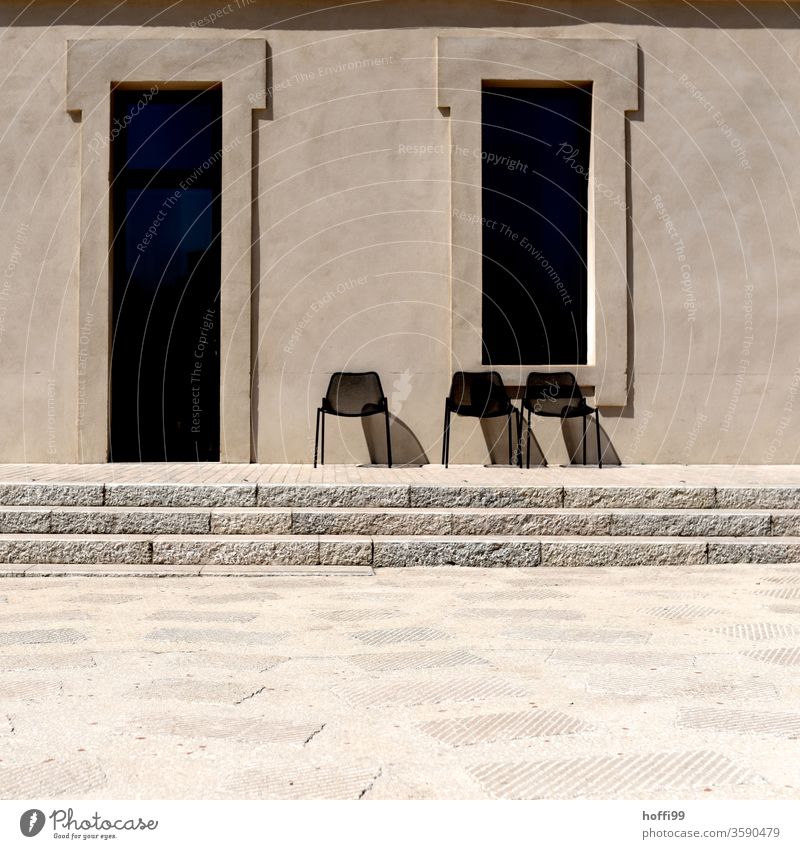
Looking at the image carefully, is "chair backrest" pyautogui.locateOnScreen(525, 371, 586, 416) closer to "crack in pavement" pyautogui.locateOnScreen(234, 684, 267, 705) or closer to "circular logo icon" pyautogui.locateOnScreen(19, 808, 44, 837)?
"crack in pavement" pyautogui.locateOnScreen(234, 684, 267, 705)

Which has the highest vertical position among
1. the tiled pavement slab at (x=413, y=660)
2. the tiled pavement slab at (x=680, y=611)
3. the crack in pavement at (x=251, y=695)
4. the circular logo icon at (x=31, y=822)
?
the circular logo icon at (x=31, y=822)

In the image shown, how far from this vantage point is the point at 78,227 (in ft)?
27.5

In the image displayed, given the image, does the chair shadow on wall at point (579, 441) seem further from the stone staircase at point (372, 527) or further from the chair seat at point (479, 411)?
the stone staircase at point (372, 527)

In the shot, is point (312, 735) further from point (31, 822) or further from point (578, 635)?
point (578, 635)

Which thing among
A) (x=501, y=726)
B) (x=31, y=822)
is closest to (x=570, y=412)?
(x=501, y=726)

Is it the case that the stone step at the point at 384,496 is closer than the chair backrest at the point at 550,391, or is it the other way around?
the stone step at the point at 384,496

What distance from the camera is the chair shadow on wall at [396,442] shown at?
8422mm

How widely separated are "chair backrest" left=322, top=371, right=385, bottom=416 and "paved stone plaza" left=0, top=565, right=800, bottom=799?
3.48 meters

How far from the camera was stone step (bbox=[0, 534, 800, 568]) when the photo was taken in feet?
18.0

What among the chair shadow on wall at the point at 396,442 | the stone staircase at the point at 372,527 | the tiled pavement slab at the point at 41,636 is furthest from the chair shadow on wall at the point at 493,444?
the tiled pavement slab at the point at 41,636

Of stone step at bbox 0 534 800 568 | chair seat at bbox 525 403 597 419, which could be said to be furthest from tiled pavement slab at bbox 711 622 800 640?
chair seat at bbox 525 403 597 419

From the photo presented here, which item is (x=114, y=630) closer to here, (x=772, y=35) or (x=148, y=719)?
(x=148, y=719)

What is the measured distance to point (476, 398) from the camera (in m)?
8.17

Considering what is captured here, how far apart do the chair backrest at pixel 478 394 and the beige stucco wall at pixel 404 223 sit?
24cm
